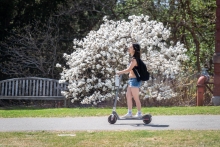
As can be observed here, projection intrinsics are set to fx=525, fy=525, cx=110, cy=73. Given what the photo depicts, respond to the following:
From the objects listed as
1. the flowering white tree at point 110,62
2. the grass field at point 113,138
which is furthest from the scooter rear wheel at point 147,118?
the flowering white tree at point 110,62

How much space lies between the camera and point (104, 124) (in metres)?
11.7

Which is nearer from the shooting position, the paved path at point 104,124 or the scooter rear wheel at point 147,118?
the paved path at point 104,124

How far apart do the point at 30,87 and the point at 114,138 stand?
10.2m

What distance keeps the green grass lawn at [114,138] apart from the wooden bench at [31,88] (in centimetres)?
837

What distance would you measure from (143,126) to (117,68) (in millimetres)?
6584

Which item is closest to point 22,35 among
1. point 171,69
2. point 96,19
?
point 96,19

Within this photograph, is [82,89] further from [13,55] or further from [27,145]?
[27,145]

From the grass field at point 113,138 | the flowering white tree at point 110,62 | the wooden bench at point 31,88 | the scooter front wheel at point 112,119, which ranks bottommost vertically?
the grass field at point 113,138

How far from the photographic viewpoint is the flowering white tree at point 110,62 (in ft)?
57.3

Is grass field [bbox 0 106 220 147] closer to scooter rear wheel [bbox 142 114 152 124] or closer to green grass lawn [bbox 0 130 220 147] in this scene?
green grass lawn [bbox 0 130 220 147]

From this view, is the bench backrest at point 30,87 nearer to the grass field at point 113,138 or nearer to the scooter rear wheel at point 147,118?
the scooter rear wheel at point 147,118

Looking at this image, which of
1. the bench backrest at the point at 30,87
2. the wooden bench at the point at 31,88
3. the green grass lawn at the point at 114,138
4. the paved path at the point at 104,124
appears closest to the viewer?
the green grass lawn at the point at 114,138

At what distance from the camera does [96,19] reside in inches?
915

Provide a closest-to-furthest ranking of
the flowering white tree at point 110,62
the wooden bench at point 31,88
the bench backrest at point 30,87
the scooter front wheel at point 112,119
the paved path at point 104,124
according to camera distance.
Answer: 1. the paved path at point 104,124
2. the scooter front wheel at point 112,119
3. the flowering white tree at point 110,62
4. the wooden bench at point 31,88
5. the bench backrest at point 30,87
